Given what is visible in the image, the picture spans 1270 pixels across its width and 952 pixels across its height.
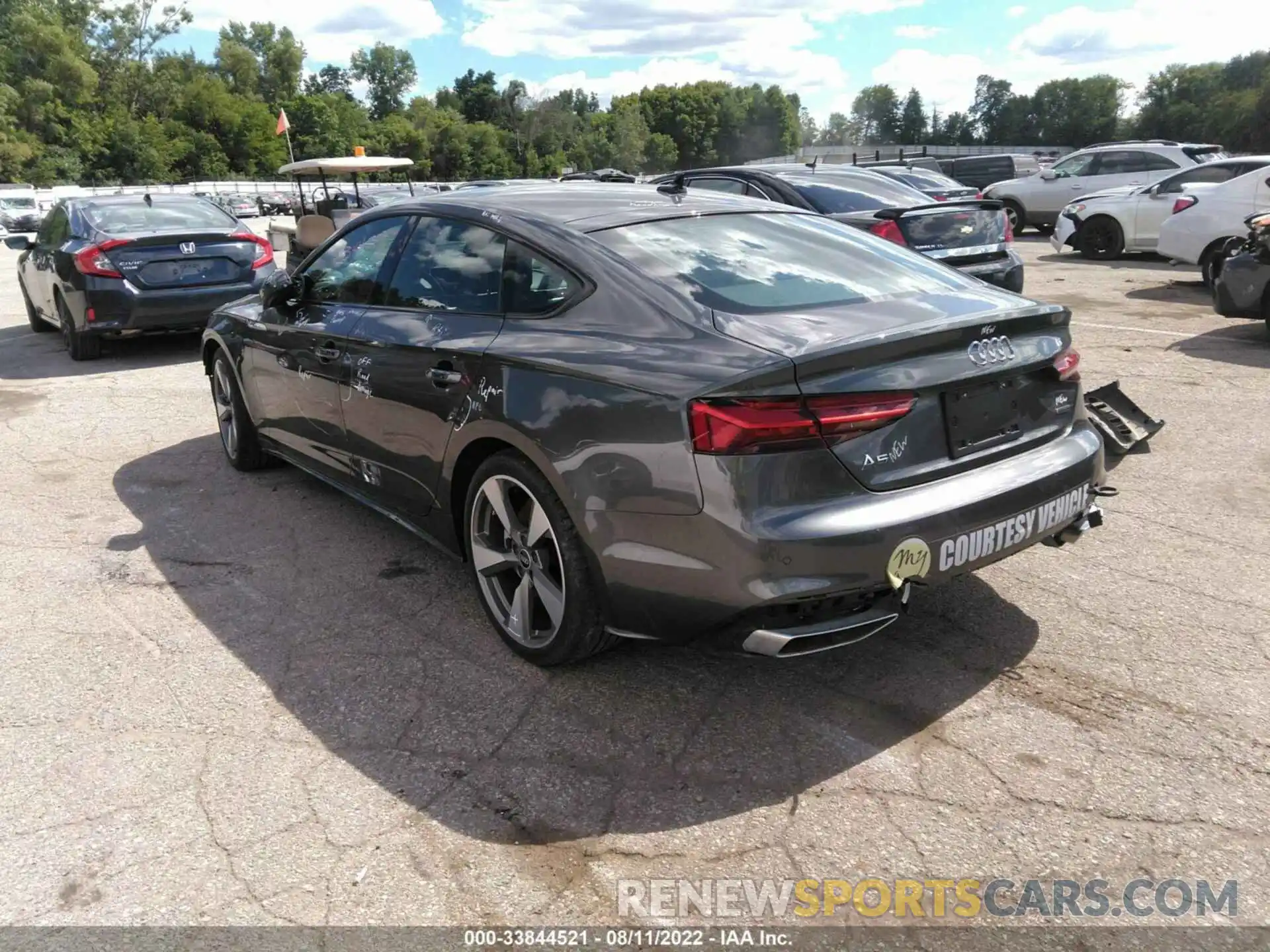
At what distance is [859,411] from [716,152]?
183m

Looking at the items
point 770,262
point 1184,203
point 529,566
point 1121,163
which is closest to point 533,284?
point 770,262

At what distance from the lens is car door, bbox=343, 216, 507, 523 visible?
3719mm

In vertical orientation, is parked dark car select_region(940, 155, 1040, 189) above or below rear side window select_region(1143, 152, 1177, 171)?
below

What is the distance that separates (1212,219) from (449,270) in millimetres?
10406

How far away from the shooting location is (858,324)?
10.2 feet

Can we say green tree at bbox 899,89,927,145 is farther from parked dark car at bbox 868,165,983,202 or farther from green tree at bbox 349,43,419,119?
parked dark car at bbox 868,165,983,202

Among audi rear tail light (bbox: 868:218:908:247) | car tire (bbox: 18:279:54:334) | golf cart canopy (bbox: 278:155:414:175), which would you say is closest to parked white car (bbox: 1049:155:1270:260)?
audi rear tail light (bbox: 868:218:908:247)

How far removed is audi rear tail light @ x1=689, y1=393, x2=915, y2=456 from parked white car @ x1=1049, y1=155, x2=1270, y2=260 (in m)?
12.3

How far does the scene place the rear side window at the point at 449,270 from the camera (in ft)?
12.5

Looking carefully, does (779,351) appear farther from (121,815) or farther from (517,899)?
(121,815)

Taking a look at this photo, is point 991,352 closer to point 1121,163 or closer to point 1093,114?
point 1121,163

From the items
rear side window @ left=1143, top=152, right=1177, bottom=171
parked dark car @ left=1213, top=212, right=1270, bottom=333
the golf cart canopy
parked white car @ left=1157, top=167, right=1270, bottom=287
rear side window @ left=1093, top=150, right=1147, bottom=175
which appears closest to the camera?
parked dark car @ left=1213, top=212, right=1270, bottom=333

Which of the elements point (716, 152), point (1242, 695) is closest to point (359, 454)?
point (1242, 695)

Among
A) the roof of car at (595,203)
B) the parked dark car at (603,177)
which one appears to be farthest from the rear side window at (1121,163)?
the roof of car at (595,203)
